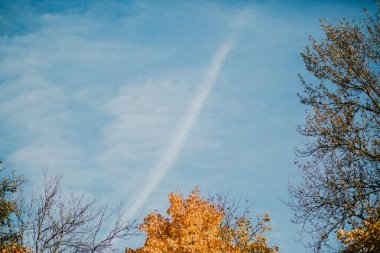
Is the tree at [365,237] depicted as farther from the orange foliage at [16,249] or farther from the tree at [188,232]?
the orange foliage at [16,249]

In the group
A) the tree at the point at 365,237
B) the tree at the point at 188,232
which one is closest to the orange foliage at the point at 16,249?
the tree at the point at 188,232

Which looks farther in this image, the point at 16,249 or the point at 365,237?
the point at 16,249

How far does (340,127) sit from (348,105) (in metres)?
1.30

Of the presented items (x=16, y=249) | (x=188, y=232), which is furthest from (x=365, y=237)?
(x=16, y=249)

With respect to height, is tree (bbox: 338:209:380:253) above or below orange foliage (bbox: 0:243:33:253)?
below

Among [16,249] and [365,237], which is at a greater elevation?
[16,249]

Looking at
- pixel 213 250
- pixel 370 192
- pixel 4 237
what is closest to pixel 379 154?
pixel 370 192

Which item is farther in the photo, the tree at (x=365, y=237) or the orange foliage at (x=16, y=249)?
the orange foliage at (x=16, y=249)

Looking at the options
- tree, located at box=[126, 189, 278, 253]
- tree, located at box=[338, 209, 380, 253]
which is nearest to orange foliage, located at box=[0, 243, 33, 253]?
tree, located at box=[126, 189, 278, 253]

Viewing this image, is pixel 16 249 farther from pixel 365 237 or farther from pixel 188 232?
pixel 365 237

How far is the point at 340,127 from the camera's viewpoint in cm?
1145

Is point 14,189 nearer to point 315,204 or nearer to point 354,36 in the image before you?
point 315,204

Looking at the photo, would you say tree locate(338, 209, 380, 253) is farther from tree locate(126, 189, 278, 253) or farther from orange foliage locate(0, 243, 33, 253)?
orange foliage locate(0, 243, 33, 253)

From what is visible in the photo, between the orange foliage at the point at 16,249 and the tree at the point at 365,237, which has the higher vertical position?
the orange foliage at the point at 16,249
